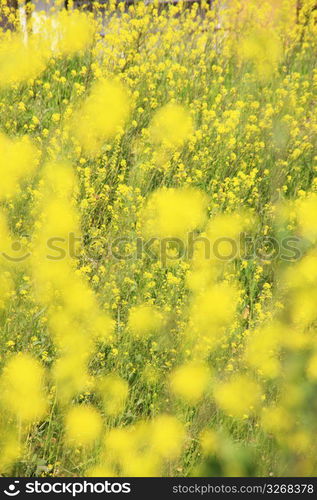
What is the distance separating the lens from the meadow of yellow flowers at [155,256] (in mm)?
2115

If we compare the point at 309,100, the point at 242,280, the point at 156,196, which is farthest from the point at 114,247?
the point at 309,100

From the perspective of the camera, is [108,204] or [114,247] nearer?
[114,247]

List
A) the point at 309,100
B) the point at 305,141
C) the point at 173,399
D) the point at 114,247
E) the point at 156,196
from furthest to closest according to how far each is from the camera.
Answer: the point at 309,100 → the point at 305,141 → the point at 156,196 → the point at 114,247 → the point at 173,399

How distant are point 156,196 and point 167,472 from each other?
181cm

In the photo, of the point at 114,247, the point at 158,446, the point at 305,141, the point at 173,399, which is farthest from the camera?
the point at 305,141

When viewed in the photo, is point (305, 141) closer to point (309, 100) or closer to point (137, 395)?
point (309, 100)

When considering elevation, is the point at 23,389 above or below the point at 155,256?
below

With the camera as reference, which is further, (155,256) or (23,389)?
(155,256)

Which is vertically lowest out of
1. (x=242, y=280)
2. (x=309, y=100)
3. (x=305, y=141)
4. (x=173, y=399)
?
(x=173, y=399)

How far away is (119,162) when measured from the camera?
3.84 meters

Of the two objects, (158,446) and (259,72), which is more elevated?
(259,72)

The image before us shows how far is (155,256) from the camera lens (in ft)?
10.3

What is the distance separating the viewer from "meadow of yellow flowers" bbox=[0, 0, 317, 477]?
212 cm

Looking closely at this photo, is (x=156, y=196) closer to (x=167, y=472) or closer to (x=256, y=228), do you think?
(x=256, y=228)
